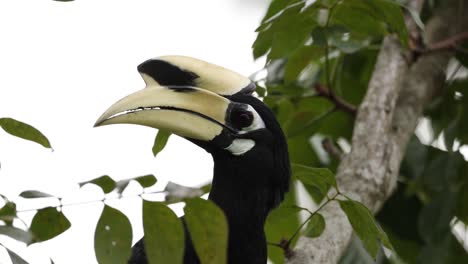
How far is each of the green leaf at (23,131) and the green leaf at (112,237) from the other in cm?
19

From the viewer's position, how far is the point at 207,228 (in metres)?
1.73

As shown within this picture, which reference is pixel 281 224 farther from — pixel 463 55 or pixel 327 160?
pixel 463 55

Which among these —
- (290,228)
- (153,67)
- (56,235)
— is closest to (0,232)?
(56,235)

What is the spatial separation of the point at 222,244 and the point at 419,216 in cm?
160

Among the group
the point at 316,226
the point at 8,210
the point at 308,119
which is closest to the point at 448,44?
the point at 308,119

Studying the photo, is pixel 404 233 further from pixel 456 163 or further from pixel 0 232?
pixel 0 232

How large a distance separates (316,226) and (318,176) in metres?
0.14

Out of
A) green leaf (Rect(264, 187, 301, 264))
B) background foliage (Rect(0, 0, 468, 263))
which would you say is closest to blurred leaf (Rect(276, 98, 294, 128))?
background foliage (Rect(0, 0, 468, 263))

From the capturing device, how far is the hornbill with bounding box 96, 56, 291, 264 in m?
2.36

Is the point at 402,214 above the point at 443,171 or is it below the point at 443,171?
below

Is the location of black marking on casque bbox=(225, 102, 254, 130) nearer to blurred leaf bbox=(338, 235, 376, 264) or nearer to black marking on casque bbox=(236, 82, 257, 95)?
black marking on casque bbox=(236, 82, 257, 95)

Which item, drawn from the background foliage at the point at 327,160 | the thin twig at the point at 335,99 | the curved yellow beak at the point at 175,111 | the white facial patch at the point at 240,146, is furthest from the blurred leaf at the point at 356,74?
the curved yellow beak at the point at 175,111

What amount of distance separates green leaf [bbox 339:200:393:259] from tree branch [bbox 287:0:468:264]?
26cm

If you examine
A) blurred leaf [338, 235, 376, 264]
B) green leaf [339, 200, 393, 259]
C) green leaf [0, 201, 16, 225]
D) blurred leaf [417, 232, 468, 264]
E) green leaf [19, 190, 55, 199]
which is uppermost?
green leaf [19, 190, 55, 199]
